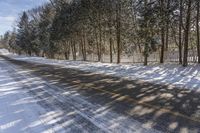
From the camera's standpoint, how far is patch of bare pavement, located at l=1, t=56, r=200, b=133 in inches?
246

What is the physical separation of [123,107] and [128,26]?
23.5 meters

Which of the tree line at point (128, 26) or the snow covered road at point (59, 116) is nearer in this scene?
the snow covered road at point (59, 116)

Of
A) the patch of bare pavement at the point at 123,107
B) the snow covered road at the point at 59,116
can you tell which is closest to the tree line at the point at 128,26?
the patch of bare pavement at the point at 123,107

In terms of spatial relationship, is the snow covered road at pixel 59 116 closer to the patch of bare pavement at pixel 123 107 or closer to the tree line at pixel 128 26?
the patch of bare pavement at pixel 123 107

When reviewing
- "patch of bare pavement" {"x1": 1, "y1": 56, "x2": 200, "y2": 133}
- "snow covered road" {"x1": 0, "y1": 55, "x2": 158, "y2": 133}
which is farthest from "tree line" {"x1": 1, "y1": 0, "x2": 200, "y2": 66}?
"snow covered road" {"x1": 0, "y1": 55, "x2": 158, "y2": 133}

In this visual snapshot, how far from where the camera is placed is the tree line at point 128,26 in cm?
2023

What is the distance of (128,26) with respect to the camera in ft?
101

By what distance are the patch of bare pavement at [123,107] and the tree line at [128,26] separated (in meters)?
8.71

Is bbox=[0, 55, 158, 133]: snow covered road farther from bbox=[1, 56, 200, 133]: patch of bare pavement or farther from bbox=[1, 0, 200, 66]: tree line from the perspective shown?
bbox=[1, 0, 200, 66]: tree line

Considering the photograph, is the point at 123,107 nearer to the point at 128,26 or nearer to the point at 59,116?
the point at 59,116

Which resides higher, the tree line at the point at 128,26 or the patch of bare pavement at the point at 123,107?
the tree line at the point at 128,26

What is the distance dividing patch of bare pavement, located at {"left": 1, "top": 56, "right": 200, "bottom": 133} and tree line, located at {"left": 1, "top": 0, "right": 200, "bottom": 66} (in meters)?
8.71

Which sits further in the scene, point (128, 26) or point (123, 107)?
point (128, 26)

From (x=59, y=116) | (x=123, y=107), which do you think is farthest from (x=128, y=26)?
(x=59, y=116)
